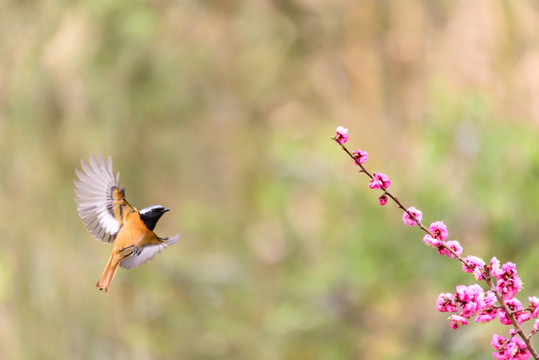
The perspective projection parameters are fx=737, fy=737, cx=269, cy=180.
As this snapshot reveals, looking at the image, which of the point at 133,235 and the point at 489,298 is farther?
the point at 133,235

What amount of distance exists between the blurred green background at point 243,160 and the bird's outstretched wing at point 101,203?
1.72m

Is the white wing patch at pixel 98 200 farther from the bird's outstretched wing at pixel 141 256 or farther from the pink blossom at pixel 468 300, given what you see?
the pink blossom at pixel 468 300

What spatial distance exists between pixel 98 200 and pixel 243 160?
9.78 ft

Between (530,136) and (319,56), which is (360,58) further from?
(530,136)

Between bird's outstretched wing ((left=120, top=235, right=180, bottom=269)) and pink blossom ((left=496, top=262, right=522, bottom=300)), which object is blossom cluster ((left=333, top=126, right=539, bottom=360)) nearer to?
pink blossom ((left=496, top=262, right=522, bottom=300))

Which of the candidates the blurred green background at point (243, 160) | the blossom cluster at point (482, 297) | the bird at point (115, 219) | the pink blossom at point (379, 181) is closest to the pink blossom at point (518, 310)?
the blossom cluster at point (482, 297)

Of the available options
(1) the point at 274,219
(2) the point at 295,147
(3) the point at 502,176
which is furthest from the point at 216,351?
(3) the point at 502,176

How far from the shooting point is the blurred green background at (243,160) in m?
2.86

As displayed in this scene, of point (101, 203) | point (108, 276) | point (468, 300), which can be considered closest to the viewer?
point (468, 300)

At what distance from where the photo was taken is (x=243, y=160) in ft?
12.8

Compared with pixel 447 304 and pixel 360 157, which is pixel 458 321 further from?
pixel 360 157

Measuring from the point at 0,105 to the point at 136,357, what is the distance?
1.47 meters

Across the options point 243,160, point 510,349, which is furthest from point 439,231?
point 243,160

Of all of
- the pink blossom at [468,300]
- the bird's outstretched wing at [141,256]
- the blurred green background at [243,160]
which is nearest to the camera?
the pink blossom at [468,300]
